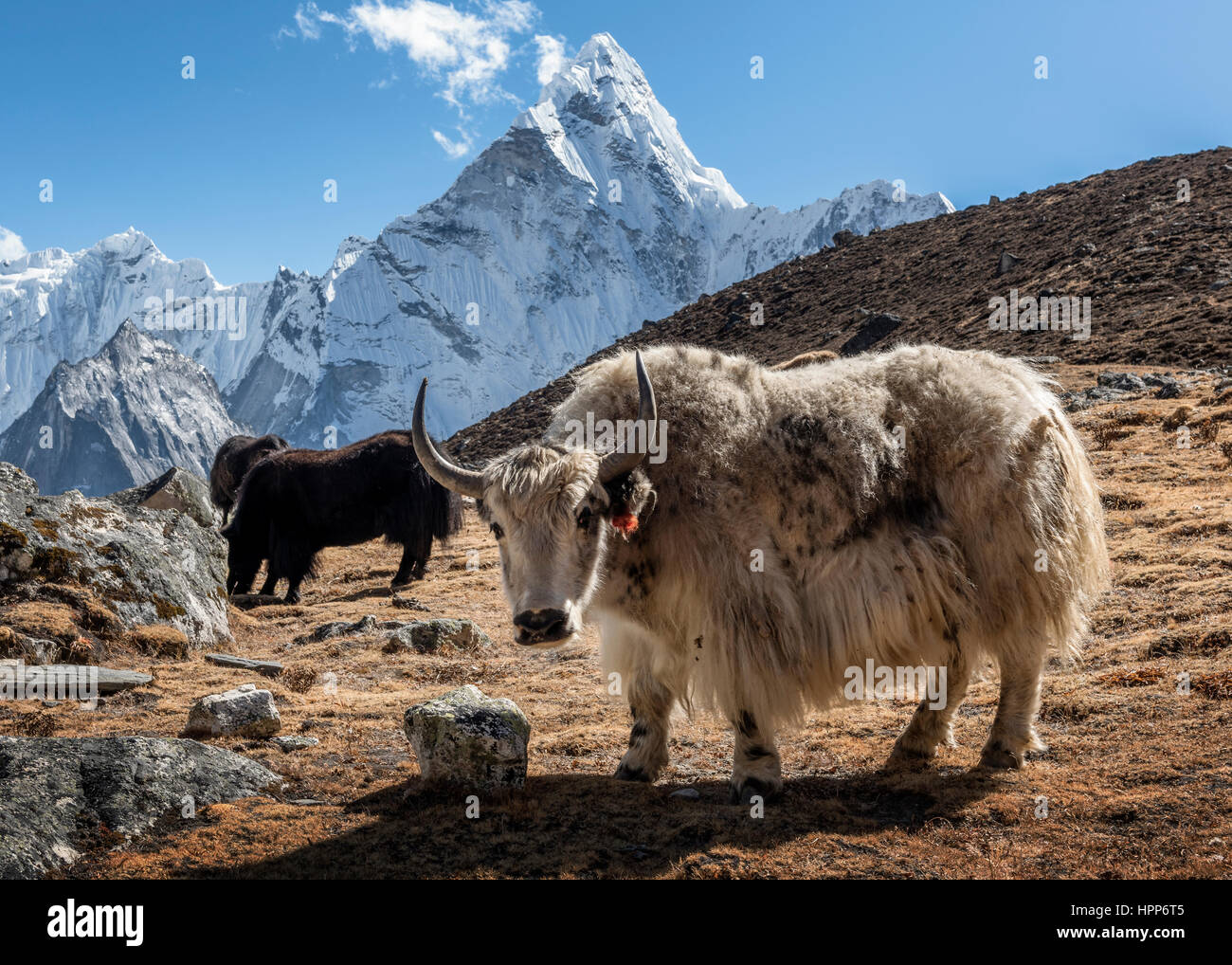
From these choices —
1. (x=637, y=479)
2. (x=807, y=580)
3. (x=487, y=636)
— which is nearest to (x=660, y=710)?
(x=807, y=580)

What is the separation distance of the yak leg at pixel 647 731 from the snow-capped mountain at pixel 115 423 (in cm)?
17567

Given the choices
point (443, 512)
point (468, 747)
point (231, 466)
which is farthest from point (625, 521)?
point (231, 466)

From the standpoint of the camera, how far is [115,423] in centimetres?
17412

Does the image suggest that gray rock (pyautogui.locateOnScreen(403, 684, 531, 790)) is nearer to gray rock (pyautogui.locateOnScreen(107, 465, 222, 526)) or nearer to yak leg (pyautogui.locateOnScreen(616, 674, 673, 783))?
yak leg (pyautogui.locateOnScreen(616, 674, 673, 783))

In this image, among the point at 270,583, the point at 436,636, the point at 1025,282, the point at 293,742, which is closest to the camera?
the point at 293,742

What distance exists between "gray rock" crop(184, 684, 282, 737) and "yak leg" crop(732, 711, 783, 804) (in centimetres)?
252

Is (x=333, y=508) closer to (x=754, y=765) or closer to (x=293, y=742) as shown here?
(x=293, y=742)

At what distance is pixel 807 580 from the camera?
398cm

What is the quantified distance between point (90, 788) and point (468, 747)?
1.41 metres

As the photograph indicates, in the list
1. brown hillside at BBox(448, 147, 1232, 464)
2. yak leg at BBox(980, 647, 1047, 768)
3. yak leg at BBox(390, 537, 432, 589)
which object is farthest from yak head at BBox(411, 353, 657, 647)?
A: brown hillside at BBox(448, 147, 1232, 464)

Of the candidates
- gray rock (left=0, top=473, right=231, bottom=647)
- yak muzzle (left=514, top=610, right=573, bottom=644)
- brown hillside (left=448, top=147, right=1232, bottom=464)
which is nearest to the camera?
yak muzzle (left=514, top=610, right=573, bottom=644)

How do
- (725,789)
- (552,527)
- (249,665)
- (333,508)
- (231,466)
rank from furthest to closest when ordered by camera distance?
(231,466) → (333,508) → (249,665) → (725,789) → (552,527)

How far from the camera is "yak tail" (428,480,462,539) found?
11727 mm

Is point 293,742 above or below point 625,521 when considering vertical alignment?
below
